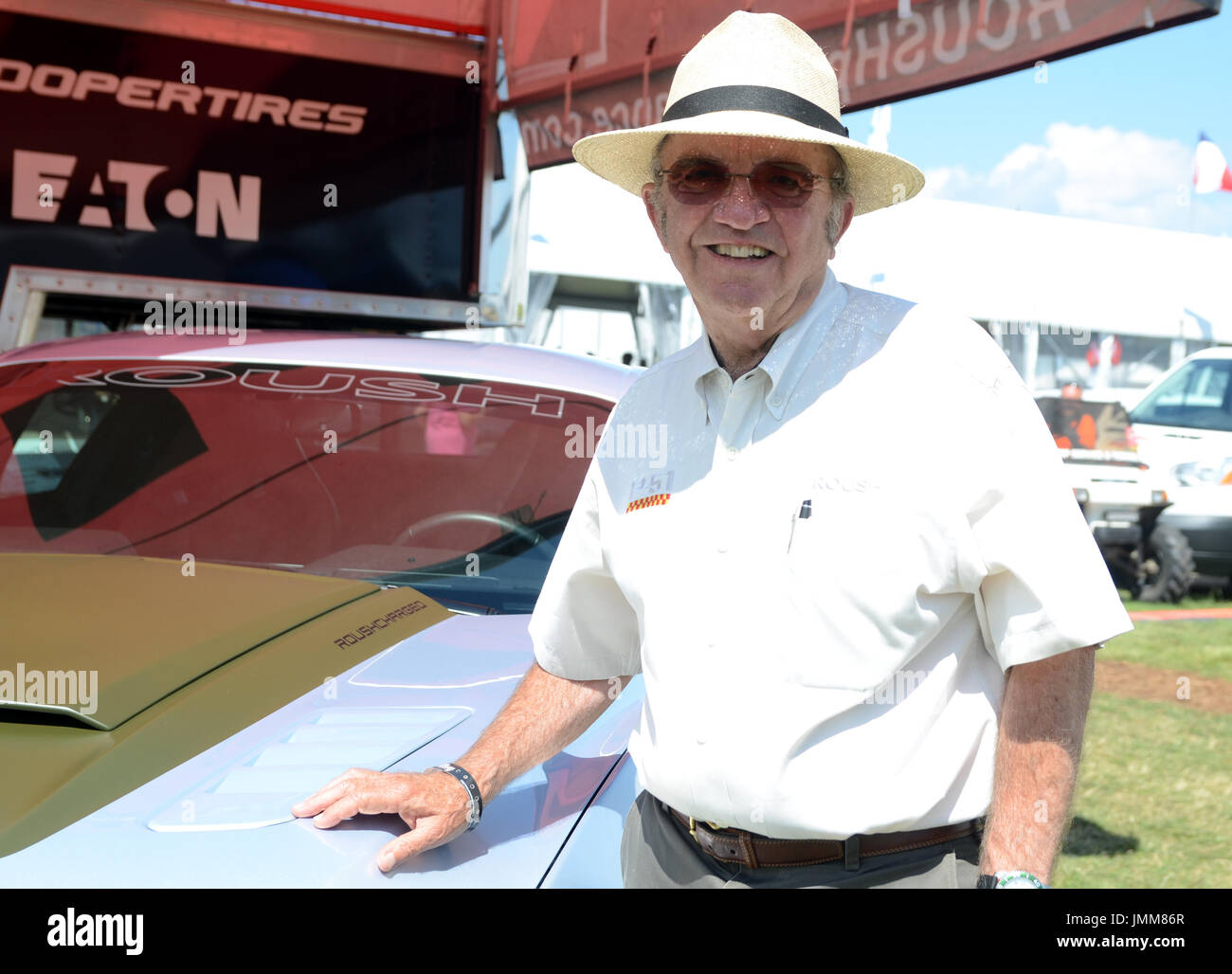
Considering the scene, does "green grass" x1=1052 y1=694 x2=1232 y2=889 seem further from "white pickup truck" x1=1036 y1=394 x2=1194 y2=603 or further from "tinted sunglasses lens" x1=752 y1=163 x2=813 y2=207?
"white pickup truck" x1=1036 y1=394 x2=1194 y2=603

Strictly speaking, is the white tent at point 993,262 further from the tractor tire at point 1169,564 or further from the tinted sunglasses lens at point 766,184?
the tinted sunglasses lens at point 766,184

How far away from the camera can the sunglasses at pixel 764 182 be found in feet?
5.84

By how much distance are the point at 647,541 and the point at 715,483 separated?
0.43 feet

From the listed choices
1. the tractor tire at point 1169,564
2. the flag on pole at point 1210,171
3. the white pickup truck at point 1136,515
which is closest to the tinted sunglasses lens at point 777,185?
the white pickup truck at point 1136,515

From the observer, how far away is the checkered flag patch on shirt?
1.76m

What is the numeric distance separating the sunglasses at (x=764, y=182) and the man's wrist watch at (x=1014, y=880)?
36.8 inches

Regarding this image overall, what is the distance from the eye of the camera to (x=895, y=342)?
5.47 feet

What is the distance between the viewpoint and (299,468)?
315 cm

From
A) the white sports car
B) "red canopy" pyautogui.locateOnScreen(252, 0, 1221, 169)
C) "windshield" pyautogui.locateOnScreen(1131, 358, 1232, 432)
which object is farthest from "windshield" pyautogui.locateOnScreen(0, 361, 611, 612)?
"windshield" pyautogui.locateOnScreen(1131, 358, 1232, 432)

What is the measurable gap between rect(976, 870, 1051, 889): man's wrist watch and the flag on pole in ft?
65.3

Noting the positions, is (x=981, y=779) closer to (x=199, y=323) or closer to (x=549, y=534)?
(x=549, y=534)

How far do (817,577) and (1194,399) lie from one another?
10.3 m

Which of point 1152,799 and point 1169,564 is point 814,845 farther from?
point 1169,564
